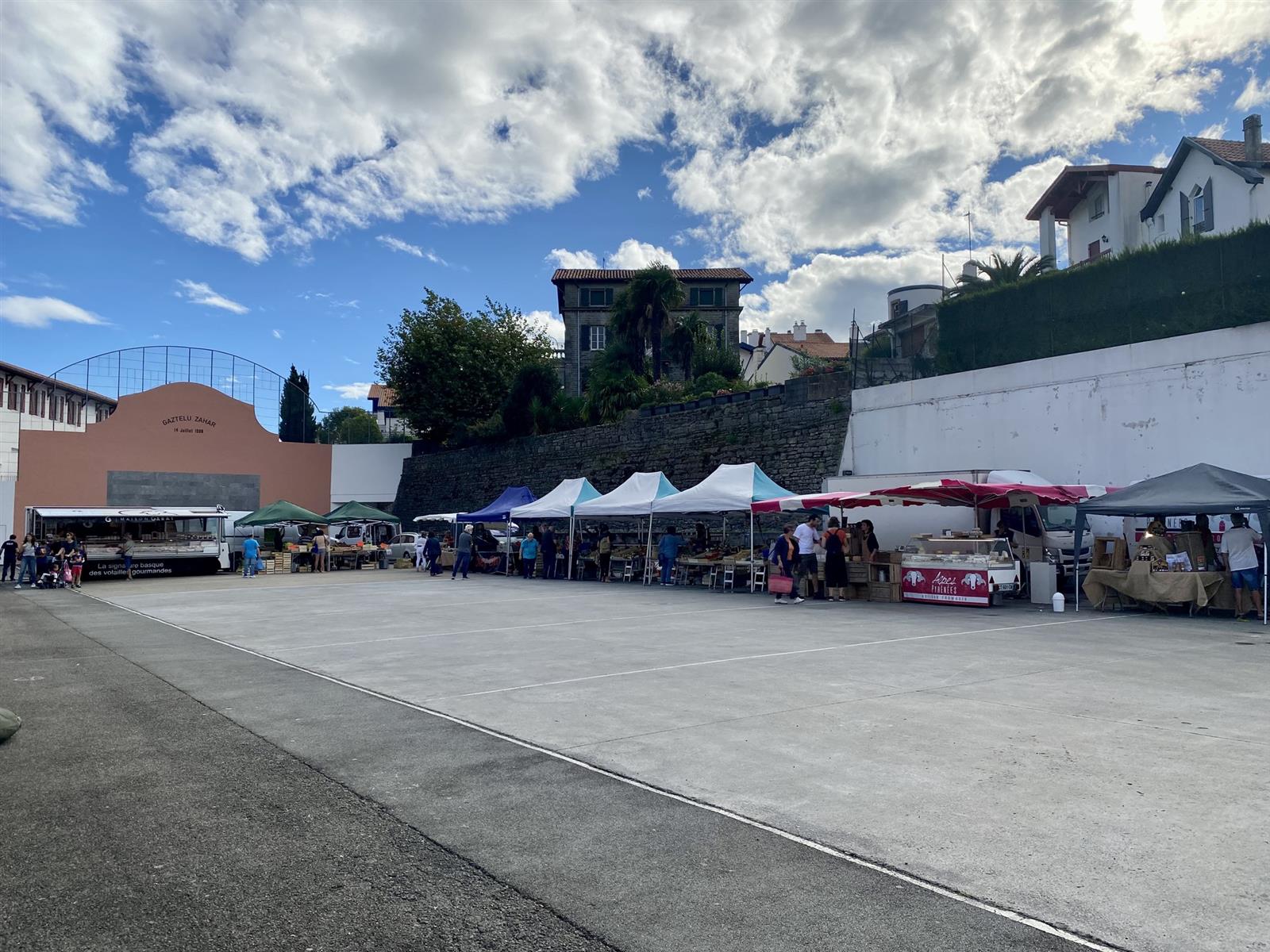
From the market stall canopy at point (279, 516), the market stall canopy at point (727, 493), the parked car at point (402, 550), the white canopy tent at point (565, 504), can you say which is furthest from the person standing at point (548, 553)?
the parked car at point (402, 550)

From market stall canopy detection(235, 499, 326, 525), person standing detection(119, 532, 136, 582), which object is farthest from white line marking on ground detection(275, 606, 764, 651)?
market stall canopy detection(235, 499, 326, 525)

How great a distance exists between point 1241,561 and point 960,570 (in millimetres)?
4309

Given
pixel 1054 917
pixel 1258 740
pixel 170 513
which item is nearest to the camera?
pixel 1054 917

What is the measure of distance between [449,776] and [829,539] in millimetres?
13244

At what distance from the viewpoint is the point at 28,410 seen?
163 feet

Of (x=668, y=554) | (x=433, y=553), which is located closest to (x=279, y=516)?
(x=433, y=553)

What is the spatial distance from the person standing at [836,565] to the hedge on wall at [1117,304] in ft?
30.0

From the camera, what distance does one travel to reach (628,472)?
111 feet

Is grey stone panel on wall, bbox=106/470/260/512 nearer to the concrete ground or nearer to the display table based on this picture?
the concrete ground

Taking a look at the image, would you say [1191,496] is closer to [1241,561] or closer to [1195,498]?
[1195,498]

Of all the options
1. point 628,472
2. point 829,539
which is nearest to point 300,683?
point 829,539

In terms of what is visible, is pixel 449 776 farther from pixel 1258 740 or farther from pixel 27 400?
pixel 27 400

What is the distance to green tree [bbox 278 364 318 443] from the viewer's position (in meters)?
45.2

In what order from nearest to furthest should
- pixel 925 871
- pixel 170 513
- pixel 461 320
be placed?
pixel 925 871 → pixel 170 513 → pixel 461 320
